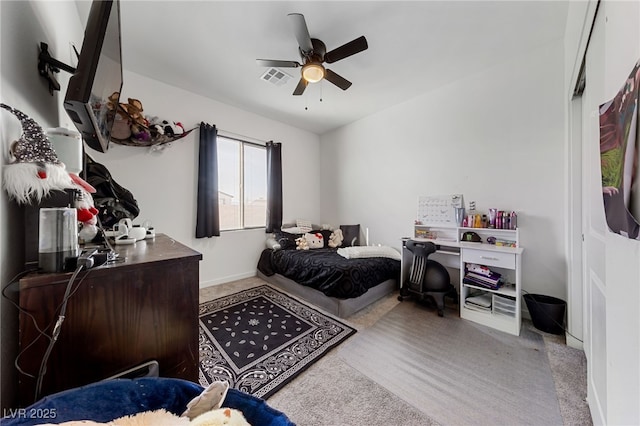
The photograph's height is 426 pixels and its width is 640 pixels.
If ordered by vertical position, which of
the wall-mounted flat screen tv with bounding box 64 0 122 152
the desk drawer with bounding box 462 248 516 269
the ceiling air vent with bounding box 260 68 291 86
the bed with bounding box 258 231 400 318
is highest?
the ceiling air vent with bounding box 260 68 291 86

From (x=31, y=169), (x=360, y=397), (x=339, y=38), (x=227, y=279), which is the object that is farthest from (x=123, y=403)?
(x=227, y=279)

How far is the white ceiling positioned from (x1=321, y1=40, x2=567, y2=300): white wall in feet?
0.86

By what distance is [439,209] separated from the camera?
282 cm

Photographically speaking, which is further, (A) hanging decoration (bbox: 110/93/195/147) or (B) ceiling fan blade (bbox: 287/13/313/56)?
(A) hanging decoration (bbox: 110/93/195/147)

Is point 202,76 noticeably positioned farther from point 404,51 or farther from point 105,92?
point 404,51

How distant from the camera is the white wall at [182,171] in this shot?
2543 mm

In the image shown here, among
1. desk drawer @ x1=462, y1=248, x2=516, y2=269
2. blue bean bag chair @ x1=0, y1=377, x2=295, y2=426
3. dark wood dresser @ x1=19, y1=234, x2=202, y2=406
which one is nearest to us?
blue bean bag chair @ x1=0, y1=377, x2=295, y2=426

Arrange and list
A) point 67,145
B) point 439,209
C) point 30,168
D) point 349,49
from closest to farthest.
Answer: point 30,168 → point 67,145 → point 349,49 → point 439,209

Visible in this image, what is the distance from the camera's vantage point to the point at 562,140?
2.07m

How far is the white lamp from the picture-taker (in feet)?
3.19

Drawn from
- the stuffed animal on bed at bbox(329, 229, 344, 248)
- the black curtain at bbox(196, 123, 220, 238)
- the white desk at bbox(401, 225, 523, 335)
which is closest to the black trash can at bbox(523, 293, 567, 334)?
the white desk at bbox(401, 225, 523, 335)

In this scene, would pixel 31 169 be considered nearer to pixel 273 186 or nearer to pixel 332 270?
pixel 332 270

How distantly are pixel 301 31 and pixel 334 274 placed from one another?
223cm

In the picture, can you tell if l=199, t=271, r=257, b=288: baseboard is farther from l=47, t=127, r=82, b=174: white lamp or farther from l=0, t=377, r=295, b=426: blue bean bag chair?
l=0, t=377, r=295, b=426: blue bean bag chair
